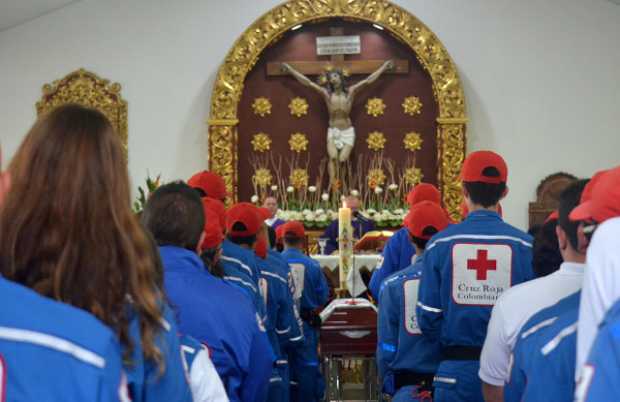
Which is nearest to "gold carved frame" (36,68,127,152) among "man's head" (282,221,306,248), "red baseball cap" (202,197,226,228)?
"man's head" (282,221,306,248)

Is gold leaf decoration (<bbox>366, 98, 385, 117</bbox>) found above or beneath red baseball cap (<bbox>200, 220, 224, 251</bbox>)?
above

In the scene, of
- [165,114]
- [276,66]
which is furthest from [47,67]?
[276,66]

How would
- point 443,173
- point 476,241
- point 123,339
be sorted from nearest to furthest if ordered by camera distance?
point 123,339 < point 476,241 < point 443,173

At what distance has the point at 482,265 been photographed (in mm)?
3977

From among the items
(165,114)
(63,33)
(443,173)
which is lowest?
(443,173)

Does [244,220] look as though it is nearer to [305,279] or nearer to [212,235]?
[212,235]

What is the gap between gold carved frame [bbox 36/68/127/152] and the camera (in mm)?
13102

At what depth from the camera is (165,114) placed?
519 inches

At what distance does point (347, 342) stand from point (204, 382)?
4.28 m

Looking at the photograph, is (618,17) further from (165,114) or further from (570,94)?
(165,114)

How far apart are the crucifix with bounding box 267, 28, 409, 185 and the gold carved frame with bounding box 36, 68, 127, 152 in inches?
83.5

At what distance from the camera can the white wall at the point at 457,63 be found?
42.1 feet

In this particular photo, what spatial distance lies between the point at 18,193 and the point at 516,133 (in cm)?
1171

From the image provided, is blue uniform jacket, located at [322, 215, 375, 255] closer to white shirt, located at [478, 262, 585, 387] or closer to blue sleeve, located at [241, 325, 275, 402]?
blue sleeve, located at [241, 325, 275, 402]
